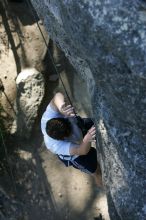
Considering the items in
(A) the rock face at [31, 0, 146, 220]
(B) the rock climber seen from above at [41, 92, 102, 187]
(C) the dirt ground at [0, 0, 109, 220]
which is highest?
(A) the rock face at [31, 0, 146, 220]

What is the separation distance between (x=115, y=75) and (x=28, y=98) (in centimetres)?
347

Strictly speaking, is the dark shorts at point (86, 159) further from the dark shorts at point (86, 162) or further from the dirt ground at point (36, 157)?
the dirt ground at point (36, 157)

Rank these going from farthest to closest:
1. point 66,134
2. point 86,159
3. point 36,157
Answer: point 36,157 < point 86,159 < point 66,134

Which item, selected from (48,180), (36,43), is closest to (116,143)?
(48,180)

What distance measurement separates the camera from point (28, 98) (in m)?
6.16

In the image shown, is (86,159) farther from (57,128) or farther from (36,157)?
(36,157)

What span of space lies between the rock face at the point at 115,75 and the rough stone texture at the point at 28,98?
89.7 inches

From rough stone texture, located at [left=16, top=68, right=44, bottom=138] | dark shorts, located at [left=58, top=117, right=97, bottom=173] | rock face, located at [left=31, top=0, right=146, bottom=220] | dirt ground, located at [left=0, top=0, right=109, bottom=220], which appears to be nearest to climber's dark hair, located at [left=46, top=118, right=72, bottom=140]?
dark shorts, located at [left=58, top=117, right=97, bottom=173]

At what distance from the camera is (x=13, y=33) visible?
6375mm

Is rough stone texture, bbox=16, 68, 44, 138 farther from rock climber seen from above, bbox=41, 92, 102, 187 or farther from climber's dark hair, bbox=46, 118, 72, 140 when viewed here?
climber's dark hair, bbox=46, 118, 72, 140

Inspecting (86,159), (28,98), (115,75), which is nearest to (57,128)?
(86,159)

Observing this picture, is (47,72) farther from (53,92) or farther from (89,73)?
(89,73)

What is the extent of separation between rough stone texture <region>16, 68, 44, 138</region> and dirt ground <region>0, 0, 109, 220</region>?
11 cm

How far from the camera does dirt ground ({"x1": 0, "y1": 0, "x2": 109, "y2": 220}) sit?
574 centimetres
